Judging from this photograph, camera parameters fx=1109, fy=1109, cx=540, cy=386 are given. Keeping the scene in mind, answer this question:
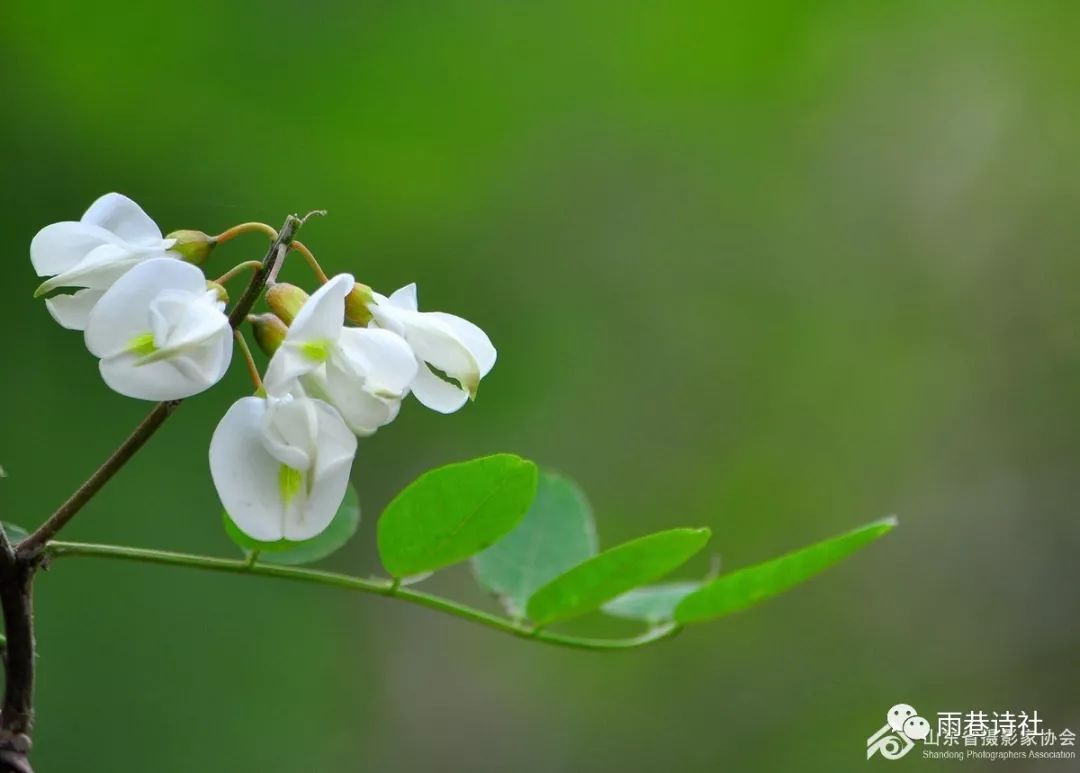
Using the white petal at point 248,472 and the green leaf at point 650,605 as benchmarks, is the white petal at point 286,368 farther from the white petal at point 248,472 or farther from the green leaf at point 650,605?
the green leaf at point 650,605

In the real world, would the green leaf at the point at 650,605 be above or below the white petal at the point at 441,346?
above

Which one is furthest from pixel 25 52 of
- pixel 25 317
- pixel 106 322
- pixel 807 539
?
pixel 807 539

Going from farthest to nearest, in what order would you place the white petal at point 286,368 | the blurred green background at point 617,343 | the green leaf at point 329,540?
the blurred green background at point 617,343
the green leaf at point 329,540
the white petal at point 286,368

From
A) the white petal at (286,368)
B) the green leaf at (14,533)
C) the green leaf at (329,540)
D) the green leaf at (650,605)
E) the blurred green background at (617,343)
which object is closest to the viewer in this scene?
the white petal at (286,368)

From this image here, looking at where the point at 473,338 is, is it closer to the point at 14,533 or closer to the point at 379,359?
the point at 379,359

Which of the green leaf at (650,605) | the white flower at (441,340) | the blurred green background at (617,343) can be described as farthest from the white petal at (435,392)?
the blurred green background at (617,343)

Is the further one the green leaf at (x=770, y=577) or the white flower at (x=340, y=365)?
the green leaf at (x=770, y=577)

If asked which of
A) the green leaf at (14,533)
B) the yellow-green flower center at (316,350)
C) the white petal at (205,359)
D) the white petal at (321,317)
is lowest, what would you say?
the green leaf at (14,533)
